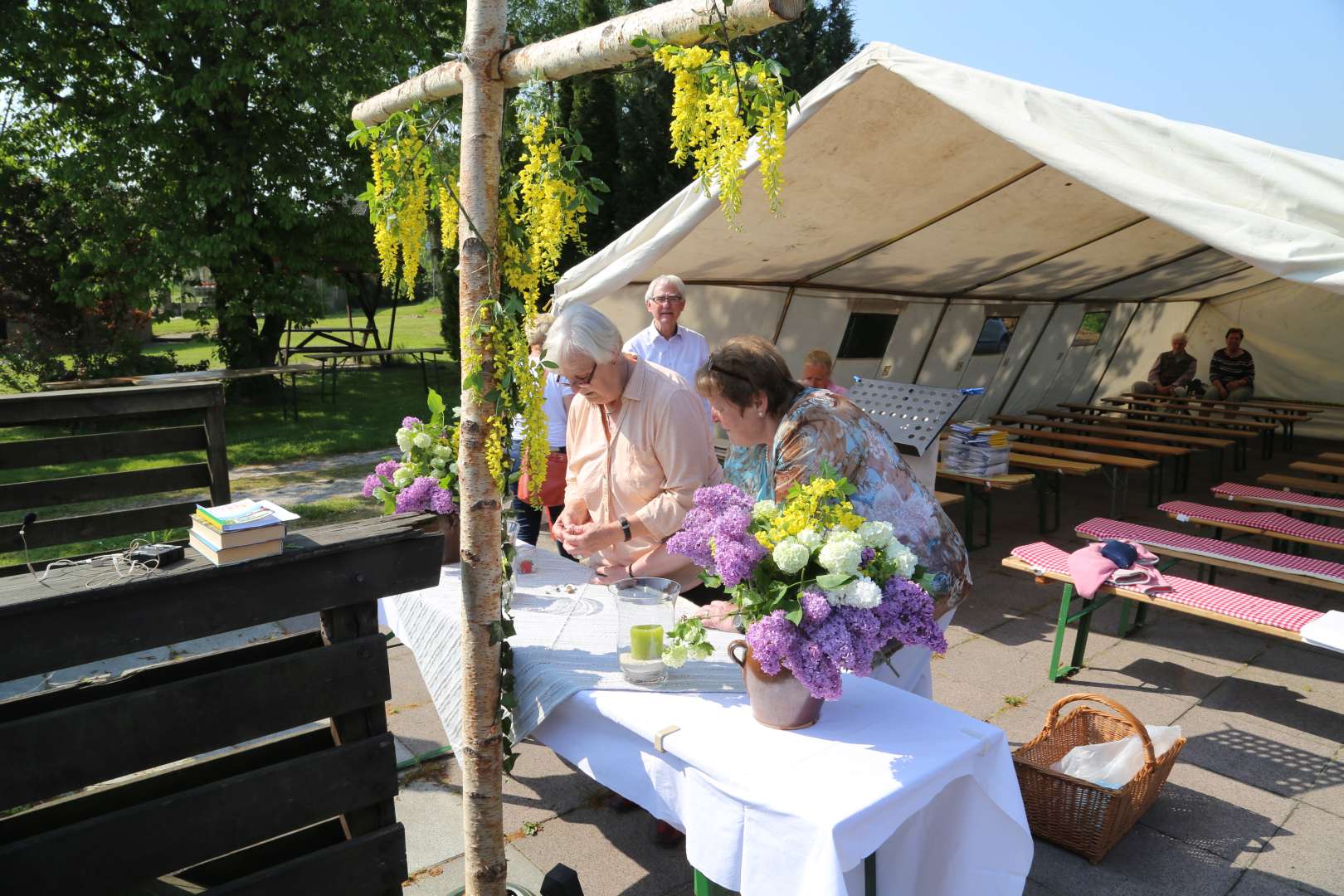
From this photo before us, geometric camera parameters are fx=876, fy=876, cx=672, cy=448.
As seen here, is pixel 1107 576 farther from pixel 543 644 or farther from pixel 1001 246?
pixel 1001 246

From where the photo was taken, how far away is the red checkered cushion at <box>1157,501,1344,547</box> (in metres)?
5.06

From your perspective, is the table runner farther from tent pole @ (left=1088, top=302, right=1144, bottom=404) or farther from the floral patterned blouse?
tent pole @ (left=1088, top=302, right=1144, bottom=404)

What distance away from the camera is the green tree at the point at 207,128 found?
35.7ft

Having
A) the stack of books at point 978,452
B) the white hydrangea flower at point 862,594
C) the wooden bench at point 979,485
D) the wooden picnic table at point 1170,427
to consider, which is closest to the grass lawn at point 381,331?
the stack of books at point 978,452

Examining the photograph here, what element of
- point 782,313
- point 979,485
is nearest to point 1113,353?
point 782,313

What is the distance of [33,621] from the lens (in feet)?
5.26

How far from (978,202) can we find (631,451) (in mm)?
4033

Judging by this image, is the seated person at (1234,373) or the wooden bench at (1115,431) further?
the seated person at (1234,373)

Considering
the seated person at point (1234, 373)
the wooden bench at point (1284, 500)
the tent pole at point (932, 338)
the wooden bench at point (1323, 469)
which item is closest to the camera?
the wooden bench at point (1284, 500)

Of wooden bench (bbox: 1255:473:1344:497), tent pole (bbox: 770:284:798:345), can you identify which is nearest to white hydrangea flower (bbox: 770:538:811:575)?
tent pole (bbox: 770:284:798:345)

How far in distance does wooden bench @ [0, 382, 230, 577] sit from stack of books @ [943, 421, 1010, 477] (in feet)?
15.8

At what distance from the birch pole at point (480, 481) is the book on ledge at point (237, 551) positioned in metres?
0.40

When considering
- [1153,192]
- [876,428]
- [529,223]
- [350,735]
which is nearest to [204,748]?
[350,735]

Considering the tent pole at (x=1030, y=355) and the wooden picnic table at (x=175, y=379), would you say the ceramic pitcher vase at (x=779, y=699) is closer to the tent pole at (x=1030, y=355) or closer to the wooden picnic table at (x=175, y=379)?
the wooden picnic table at (x=175, y=379)
